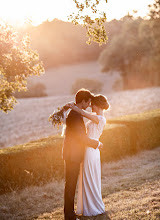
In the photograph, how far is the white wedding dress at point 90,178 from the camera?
5480 millimetres

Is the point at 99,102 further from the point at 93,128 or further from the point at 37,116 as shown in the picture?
the point at 37,116

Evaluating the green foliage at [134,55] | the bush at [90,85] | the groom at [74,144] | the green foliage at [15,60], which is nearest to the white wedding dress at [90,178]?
the groom at [74,144]

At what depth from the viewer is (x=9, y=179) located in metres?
7.92

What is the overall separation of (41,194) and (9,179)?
935 mm

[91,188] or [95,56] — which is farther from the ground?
[95,56]

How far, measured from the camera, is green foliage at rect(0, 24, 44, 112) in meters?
8.00

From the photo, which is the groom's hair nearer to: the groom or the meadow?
the groom

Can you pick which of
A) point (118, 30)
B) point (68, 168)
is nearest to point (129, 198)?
point (68, 168)

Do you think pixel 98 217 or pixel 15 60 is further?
pixel 15 60

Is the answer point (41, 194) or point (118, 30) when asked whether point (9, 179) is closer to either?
point (41, 194)

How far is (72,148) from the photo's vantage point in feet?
16.8

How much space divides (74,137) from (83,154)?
18.1 inches

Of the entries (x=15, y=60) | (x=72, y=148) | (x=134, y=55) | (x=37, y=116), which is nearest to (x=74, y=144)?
(x=72, y=148)

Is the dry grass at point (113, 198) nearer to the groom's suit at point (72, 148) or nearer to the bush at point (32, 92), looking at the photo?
the groom's suit at point (72, 148)
